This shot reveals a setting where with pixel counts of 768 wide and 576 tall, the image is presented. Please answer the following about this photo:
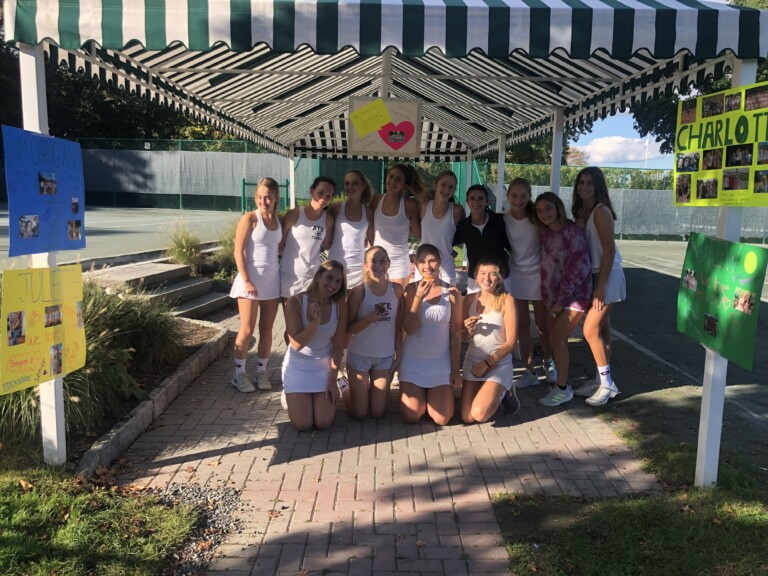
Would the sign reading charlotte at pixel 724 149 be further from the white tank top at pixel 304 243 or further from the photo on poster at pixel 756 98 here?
the white tank top at pixel 304 243

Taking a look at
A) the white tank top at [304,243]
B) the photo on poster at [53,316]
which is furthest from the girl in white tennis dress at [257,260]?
the photo on poster at [53,316]

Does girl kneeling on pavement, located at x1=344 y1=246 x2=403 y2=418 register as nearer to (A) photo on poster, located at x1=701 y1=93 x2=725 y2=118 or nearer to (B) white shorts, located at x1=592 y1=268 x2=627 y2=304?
(B) white shorts, located at x1=592 y1=268 x2=627 y2=304

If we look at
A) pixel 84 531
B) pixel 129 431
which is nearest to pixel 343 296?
pixel 129 431

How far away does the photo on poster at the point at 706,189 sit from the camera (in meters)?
3.41

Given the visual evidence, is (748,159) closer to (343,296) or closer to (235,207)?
(343,296)

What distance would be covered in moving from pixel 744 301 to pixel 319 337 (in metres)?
2.67

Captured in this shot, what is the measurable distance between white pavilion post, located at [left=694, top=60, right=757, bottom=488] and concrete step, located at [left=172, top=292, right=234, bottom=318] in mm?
5817

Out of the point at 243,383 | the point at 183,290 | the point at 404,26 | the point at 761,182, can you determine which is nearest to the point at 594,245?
the point at 761,182

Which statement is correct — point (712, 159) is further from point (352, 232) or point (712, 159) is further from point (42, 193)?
point (42, 193)

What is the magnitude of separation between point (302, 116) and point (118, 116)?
34.0 metres

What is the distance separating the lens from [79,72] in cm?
502

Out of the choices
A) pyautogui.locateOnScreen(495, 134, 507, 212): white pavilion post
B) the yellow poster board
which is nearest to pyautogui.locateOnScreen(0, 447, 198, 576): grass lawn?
the yellow poster board

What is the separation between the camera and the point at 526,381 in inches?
217

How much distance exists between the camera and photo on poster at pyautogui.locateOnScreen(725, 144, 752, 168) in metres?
3.14
